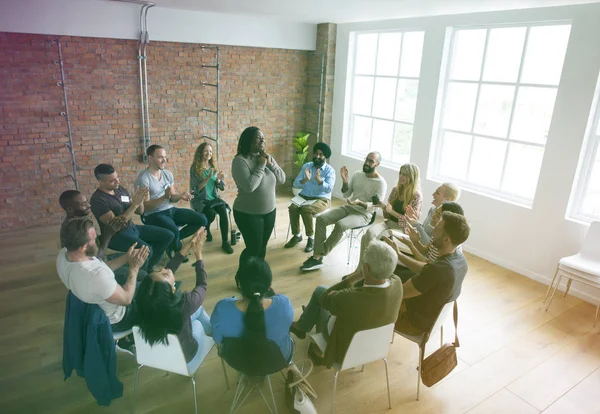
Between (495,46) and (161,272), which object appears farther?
(495,46)

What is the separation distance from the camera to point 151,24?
5.83 m

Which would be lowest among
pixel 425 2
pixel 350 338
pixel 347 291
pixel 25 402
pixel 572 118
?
pixel 25 402

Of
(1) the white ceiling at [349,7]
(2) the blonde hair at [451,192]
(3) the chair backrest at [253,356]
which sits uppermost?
(1) the white ceiling at [349,7]

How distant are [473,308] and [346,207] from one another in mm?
1760

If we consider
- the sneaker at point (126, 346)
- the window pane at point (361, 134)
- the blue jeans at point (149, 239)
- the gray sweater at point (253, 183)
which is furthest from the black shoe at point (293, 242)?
the window pane at point (361, 134)

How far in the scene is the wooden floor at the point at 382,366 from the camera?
2.84m

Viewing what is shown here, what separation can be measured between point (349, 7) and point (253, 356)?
167 inches

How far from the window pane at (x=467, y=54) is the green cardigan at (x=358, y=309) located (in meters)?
3.95

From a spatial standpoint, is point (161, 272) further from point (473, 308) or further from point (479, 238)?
point (479, 238)

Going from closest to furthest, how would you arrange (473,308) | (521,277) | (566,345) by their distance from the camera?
(566,345), (473,308), (521,277)

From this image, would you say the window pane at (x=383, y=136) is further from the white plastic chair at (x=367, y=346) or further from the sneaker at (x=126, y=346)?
the sneaker at (x=126, y=346)

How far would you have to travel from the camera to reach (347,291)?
7.97 feet

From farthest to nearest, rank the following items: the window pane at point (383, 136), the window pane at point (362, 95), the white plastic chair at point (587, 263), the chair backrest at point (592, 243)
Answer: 1. the window pane at point (362, 95)
2. the window pane at point (383, 136)
3. the chair backrest at point (592, 243)
4. the white plastic chair at point (587, 263)

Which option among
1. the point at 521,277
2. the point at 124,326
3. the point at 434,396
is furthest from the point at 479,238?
the point at 124,326
